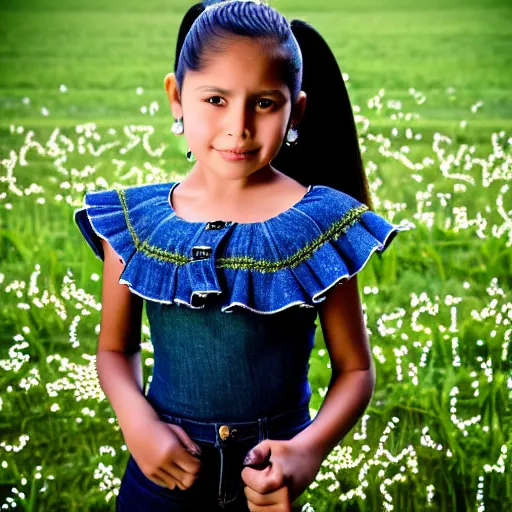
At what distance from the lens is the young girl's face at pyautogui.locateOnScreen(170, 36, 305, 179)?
3.63 ft

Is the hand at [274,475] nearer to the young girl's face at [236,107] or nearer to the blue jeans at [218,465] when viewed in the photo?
the blue jeans at [218,465]

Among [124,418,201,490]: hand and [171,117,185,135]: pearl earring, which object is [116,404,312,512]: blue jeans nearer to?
[124,418,201,490]: hand

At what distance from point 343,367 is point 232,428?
0.18 m

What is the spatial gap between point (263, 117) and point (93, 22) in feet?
6.97

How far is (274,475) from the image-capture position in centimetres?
108

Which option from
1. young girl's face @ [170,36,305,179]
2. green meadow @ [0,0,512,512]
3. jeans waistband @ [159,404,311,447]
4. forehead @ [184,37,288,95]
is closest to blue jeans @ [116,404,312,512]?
jeans waistband @ [159,404,311,447]

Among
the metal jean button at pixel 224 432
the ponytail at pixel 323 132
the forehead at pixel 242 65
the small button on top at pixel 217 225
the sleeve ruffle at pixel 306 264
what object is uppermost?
the forehead at pixel 242 65

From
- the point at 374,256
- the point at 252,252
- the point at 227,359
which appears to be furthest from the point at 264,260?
the point at 374,256

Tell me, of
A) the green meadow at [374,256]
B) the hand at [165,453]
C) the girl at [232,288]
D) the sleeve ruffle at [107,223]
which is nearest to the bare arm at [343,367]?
the girl at [232,288]

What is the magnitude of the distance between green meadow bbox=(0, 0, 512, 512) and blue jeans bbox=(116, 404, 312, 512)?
861 mm

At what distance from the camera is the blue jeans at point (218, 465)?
1177 mm

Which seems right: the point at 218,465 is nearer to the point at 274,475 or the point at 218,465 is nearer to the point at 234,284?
the point at 274,475

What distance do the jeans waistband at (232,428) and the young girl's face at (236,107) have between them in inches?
13.2

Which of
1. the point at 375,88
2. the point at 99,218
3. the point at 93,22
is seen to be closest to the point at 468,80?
the point at 375,88
